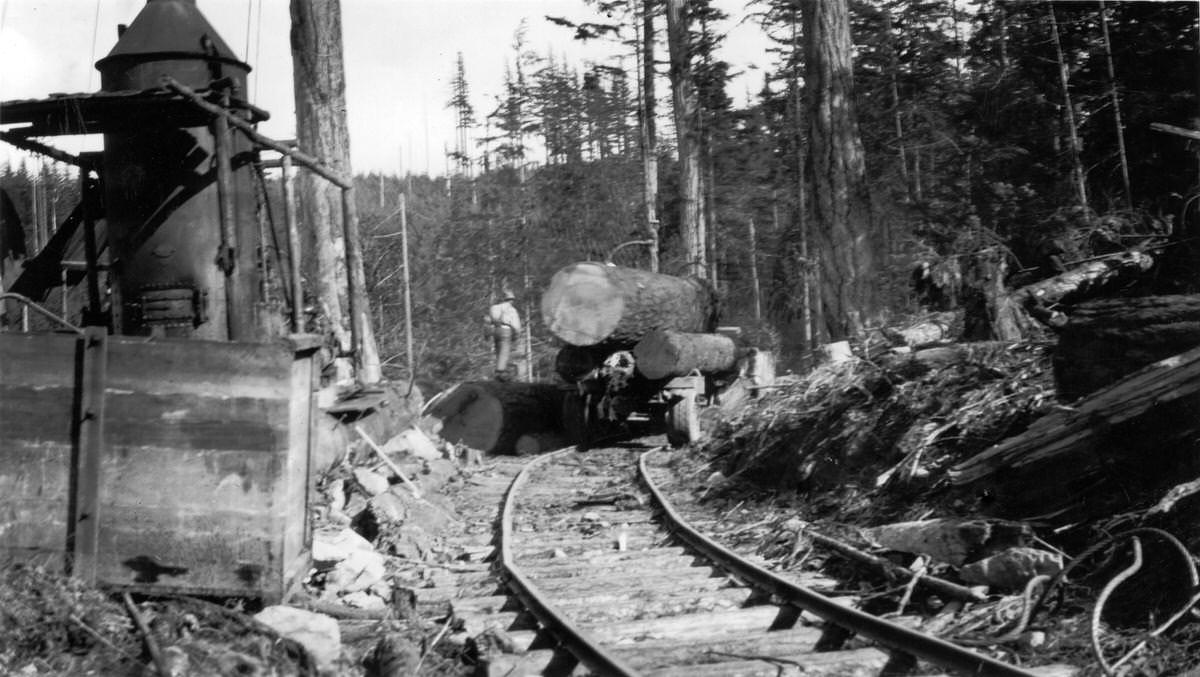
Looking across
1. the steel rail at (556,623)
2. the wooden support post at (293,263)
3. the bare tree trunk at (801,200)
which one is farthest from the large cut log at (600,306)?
the bare tree trunk at (801,200)

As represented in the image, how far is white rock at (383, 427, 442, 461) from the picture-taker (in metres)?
12.3

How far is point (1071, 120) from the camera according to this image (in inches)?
751

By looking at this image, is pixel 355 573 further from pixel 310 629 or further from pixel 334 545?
pixel 310 629

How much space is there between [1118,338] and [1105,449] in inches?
37.8

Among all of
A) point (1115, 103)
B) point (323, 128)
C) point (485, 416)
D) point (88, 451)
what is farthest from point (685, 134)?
point (88, 451)

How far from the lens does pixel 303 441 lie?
580 cm

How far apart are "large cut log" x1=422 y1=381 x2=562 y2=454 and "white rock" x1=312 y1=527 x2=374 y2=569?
24.9ft

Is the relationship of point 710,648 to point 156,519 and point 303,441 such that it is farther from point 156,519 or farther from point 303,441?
point 156,519

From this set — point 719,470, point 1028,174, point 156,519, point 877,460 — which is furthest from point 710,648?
point 1028,174

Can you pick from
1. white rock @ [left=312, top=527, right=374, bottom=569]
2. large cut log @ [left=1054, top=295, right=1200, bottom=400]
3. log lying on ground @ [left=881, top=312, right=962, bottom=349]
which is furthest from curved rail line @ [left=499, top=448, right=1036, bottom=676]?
log lying on ground @ [left=881, top=312, right=962, bottom=349]

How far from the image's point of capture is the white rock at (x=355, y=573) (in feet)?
21.5

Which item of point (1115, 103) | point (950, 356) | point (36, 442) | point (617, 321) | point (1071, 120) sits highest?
point (1071, 120)

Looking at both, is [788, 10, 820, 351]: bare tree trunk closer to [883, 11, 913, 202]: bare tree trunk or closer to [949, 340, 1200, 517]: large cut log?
[883, 11, 913, 202]: bare tree trunk

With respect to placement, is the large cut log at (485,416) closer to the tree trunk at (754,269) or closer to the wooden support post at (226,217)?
the wooden support post at (226,217)
